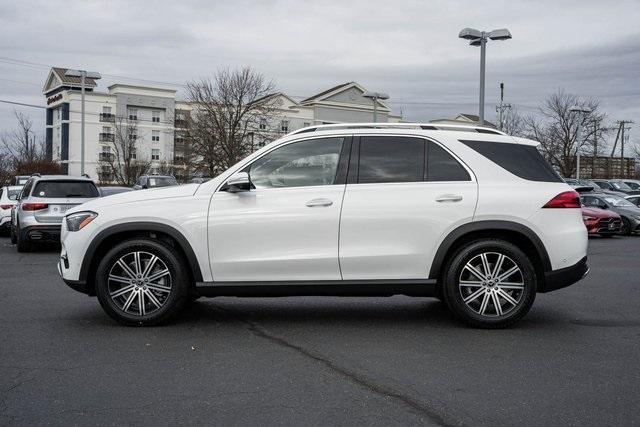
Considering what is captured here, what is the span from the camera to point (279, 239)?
20.3 ft

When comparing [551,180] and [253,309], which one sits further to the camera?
[253,309]

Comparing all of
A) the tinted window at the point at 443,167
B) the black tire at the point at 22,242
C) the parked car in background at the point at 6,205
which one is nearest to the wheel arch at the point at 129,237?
the tinted window at the point at 443,167

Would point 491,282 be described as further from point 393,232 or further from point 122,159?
point 122,159

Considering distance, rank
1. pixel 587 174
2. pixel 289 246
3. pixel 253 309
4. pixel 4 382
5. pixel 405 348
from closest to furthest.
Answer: pixel 4 382 → pixel 405 348 → pixel 289 246 → pixel 253 309 → pixel 587 174

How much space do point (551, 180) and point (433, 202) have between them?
3.87 ft

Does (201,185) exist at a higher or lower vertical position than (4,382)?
higher

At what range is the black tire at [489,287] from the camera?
624cm

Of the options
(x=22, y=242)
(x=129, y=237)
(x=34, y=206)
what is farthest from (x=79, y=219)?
(x=22, y=242)

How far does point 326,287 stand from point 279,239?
600 mm

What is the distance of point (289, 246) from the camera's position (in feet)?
20.3

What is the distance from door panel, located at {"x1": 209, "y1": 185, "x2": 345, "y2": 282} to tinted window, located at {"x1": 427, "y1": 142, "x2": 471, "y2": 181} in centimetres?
90

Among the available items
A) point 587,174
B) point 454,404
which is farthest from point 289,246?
point 587,174

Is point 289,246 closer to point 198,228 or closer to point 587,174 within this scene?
point 198,228

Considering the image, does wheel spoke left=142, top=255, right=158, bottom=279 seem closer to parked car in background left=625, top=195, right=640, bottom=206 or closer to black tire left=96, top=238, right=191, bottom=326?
black tire left=96, top=238, right=191, bottom=326
